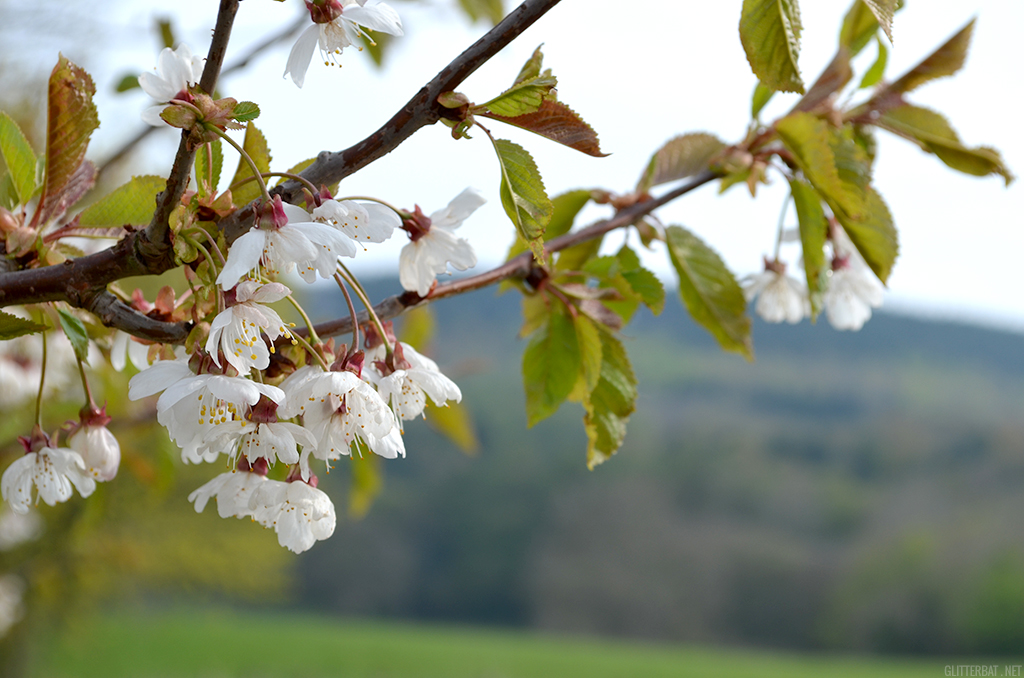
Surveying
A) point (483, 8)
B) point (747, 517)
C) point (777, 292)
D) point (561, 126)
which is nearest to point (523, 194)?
point (561, 126)

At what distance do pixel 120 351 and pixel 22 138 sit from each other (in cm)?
17

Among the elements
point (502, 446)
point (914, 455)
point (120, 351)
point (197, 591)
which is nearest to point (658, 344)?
point (502, 446)

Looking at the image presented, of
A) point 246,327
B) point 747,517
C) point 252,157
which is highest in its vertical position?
point 252,157

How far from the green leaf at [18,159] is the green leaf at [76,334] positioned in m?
0.11

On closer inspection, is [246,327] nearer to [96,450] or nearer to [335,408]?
[335,408]

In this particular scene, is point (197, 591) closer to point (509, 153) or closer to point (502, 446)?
point (509, 153)

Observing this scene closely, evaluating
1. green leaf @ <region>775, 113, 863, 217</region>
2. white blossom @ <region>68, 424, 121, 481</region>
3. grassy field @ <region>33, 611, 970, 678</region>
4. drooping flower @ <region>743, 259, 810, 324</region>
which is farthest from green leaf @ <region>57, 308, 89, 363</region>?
grassy field @ <region>33, 611, 970, 678</region>

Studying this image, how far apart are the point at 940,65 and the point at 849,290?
255 mm

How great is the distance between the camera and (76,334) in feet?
1.52

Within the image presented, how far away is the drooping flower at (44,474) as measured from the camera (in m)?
0.54

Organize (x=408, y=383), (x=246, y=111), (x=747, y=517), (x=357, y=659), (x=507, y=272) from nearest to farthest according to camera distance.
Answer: (x=246, y=111)
(x=408, y=383)
(x=507, y=272)
(x=357, y=659)
(x=747, y=517)

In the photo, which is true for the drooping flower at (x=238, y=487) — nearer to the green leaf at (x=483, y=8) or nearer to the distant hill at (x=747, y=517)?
the green leaf at (x=483, y=8)

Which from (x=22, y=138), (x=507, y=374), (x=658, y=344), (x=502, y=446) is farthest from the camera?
(x=658, y=344)

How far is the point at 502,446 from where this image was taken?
23.3 m
